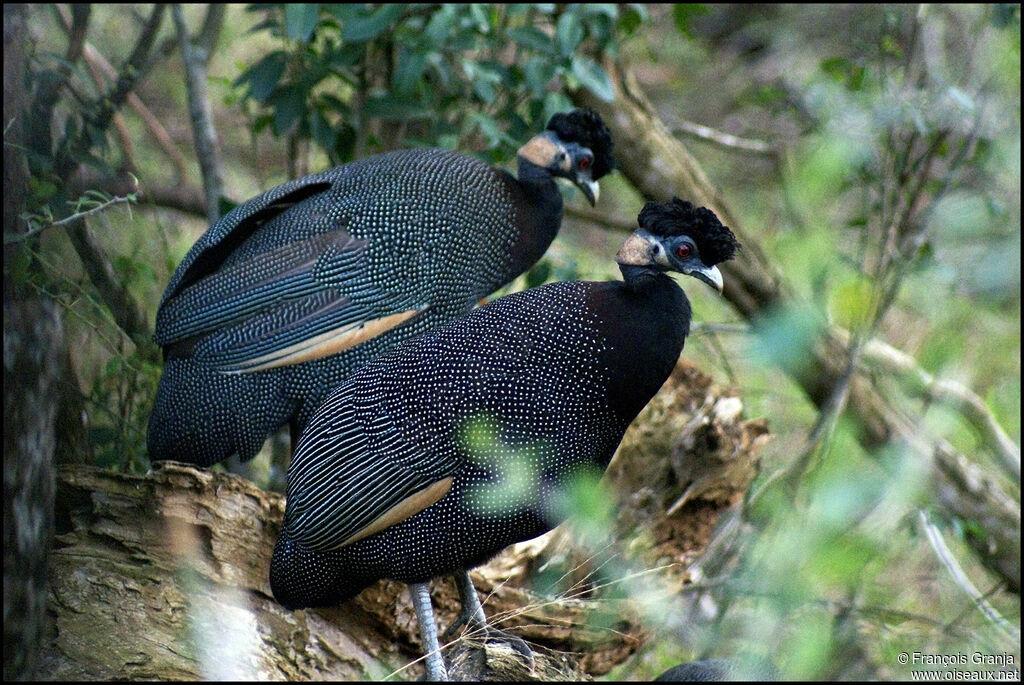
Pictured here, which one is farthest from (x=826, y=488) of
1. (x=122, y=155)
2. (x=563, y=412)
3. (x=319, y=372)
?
(x=122, y=155)

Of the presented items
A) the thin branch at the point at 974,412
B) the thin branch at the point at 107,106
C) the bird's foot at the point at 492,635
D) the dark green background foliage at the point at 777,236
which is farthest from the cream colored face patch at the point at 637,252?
the thin branch at the point at 974,412

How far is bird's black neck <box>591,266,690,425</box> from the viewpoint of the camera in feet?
7.86

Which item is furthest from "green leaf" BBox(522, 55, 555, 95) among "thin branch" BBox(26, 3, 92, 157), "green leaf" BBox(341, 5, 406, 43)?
"thin branch" BBox(26, 3, 92, 157)

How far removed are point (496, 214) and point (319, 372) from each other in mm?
705

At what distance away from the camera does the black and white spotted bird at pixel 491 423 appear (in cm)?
235

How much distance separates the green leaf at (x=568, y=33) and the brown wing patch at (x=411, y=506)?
1913 mm

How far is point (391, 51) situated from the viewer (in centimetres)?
416

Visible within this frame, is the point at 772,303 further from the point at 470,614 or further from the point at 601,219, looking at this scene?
the point at 470,614

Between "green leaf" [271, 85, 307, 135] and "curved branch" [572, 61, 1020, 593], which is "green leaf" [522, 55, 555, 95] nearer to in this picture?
"curved branch" [572, 61, 1020, 593]

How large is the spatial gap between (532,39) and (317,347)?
5.15 ft

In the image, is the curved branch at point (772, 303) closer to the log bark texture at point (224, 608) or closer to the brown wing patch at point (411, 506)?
the log bark texture at point (224, 608)

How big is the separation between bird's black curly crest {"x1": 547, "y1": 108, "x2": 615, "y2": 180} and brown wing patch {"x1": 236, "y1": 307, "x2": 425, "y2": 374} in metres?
0.86

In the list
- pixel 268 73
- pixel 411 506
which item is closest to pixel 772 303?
pixel 268 73

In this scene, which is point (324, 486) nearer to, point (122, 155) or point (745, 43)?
point (122, 155)
